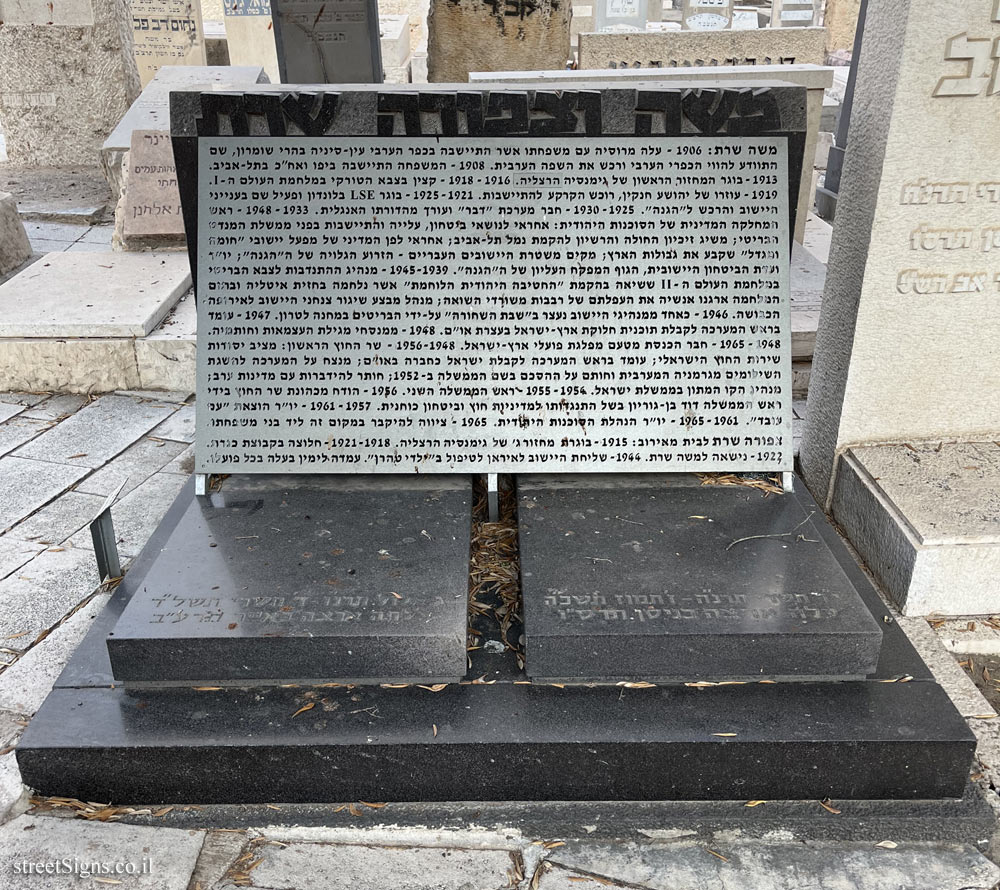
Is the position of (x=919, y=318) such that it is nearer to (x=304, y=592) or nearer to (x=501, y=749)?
(x=501, y=749)

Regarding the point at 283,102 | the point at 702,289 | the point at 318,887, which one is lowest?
the point at 318,887

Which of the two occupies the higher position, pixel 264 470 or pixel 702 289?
Answer: pixel 702 289

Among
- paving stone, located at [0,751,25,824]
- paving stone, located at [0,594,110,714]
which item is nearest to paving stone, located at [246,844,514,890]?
paving stone, located at [0,751,25,824]

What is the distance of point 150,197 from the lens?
568 cm

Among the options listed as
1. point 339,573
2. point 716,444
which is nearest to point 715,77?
point 716,444

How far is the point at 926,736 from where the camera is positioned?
2121 mm

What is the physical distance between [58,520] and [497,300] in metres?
1.97

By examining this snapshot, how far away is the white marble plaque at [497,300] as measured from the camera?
3.04 metres

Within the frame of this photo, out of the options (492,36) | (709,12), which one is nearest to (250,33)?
(492,36)

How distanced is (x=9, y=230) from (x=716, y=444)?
551 centimetres

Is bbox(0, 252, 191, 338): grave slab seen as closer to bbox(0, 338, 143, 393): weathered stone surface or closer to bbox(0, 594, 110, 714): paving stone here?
bbox(0, 338, 143, 393): weathered stone surface

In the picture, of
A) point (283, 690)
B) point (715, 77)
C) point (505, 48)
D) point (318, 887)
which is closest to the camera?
point (318, 887)

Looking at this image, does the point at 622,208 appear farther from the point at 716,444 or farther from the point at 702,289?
the point at 716,444

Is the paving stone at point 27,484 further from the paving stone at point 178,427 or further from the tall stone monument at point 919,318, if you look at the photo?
the tall stone monument at point 919,318
